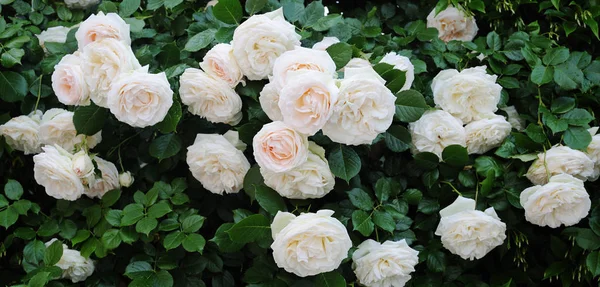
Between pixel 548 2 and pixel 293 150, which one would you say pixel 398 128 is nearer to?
pixel 293 150

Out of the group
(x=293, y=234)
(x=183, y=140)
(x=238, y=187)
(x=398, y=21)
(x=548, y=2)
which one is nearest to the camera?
(x=293, y=234)

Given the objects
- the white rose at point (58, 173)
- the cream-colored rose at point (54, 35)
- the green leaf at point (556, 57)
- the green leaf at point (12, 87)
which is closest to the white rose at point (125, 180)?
the white rose at point (58, 173)

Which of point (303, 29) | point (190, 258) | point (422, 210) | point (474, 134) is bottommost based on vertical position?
point (190, 258)

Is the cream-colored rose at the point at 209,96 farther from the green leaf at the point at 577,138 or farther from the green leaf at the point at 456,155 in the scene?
the green leaf at the point at 577,138

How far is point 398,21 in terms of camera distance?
208 cm

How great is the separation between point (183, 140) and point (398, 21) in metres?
0.78

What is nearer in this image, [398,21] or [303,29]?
[303,29]

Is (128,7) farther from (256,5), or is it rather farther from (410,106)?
(410,106)

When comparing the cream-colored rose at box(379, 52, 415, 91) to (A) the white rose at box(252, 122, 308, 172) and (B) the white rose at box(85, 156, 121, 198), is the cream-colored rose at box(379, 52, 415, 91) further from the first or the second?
(B) the white rose at box(85, 156, 121, 198)

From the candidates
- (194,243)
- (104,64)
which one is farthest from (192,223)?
(104,64)

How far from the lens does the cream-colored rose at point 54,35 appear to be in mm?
1840

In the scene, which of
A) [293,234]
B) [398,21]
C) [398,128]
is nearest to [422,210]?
[398,128]

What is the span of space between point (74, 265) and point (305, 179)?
1.87ft

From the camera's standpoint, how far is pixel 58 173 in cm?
153
